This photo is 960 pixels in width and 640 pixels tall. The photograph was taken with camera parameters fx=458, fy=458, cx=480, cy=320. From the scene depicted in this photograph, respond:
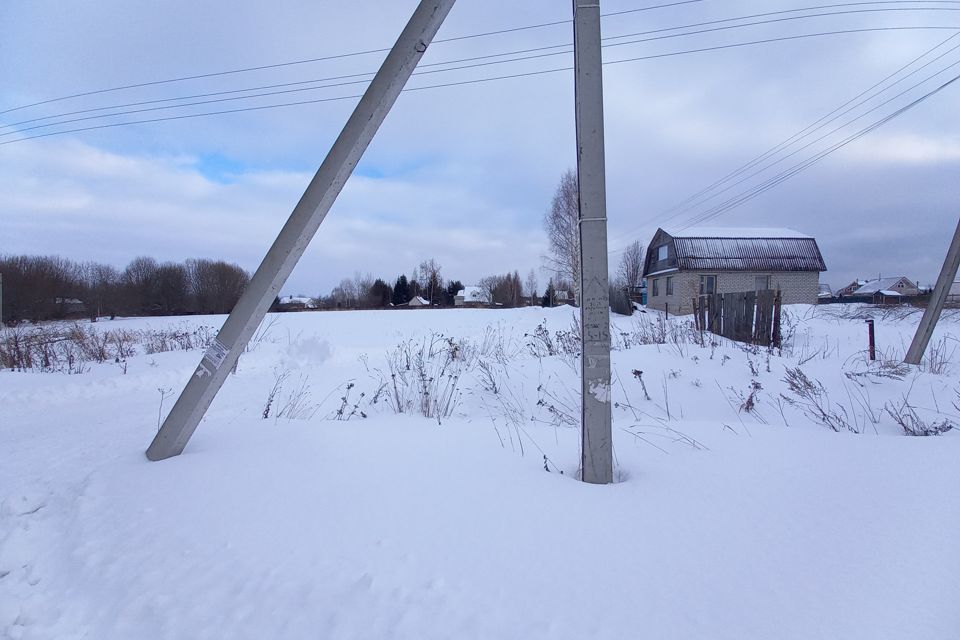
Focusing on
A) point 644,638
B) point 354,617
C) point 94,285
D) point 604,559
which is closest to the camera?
point 644,638

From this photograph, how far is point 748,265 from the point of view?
2903 cm

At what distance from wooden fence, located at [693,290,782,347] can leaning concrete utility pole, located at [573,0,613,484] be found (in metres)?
7.52

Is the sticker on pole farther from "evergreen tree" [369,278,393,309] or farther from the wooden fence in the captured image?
"evergreen tree" [369,278,393,309]

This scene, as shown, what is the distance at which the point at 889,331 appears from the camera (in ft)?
39.2

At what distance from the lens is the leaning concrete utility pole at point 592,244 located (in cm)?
239

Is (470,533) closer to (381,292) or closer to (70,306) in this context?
(70,306)

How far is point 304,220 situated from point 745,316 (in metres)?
9.60

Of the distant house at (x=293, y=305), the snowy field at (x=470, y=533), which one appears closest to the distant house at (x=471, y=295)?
the distant house at (x=293, y=305)

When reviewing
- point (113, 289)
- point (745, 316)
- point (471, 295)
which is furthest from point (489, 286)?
point (745, 316)

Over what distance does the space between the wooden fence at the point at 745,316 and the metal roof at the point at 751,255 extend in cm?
1985

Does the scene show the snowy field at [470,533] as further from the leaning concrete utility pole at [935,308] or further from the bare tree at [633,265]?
the bare tree at [633,265]

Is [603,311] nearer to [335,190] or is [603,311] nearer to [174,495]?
[335,190]

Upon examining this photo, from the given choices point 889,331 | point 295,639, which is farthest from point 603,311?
point 889,331

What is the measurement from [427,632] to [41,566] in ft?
5.79
